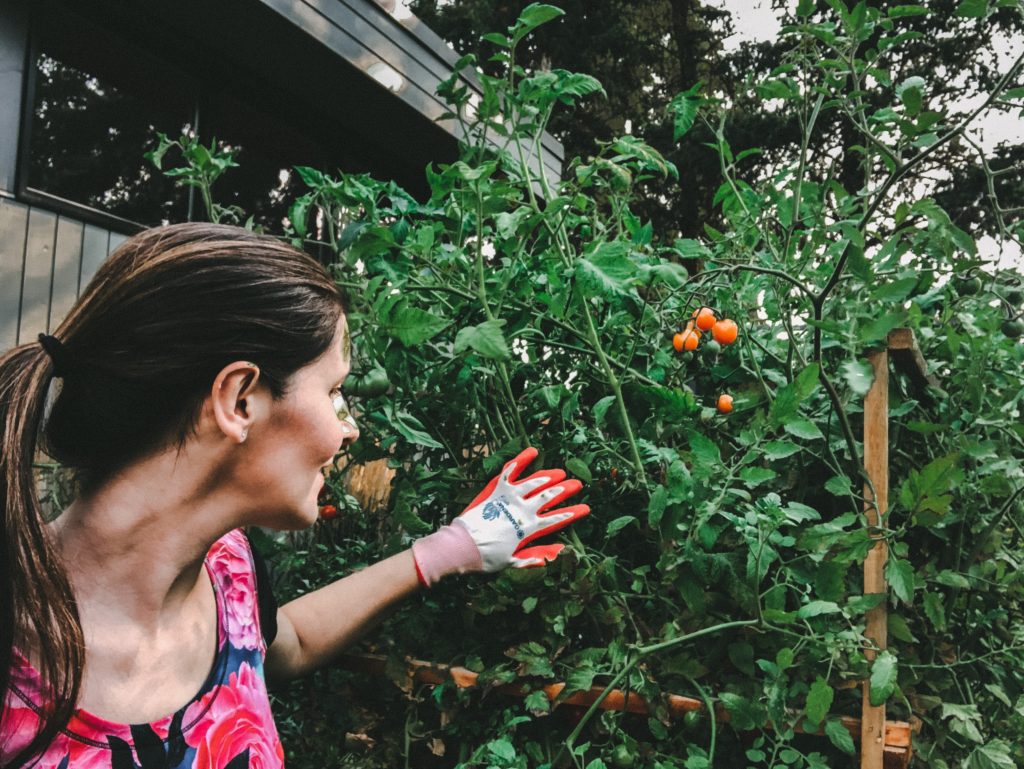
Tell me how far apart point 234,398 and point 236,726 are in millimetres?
481

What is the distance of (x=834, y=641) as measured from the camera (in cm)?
117

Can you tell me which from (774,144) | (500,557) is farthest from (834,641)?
(774,144)

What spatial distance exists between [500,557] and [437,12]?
11973mm

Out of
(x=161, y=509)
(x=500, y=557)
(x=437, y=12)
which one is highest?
(x=437, y=12)

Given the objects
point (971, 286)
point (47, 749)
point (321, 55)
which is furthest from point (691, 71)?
point (47, 749)

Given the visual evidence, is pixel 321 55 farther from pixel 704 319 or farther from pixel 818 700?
Result: pixel 818 700

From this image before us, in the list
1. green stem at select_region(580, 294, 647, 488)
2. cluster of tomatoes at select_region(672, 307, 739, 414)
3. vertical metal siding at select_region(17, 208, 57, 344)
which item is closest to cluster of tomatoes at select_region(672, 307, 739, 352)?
cluster of tomatoes at select_region(672, 307, 739, 414)

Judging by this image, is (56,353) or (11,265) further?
(11,265)

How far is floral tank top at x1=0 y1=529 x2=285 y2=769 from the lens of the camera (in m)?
0.97

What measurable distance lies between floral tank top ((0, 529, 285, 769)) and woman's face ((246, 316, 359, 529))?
0.79ft

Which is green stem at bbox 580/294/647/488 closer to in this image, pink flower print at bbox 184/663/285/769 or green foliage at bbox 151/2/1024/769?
green foliage at bbox 151/2/1024/769

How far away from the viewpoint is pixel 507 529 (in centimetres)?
141

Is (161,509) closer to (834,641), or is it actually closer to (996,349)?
(834,641)

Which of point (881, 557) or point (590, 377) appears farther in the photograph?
point (590, 377)
